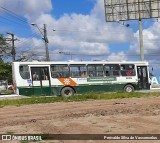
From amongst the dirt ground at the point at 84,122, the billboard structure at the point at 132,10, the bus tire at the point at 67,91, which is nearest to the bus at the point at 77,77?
the bus tire at the point at 67,91

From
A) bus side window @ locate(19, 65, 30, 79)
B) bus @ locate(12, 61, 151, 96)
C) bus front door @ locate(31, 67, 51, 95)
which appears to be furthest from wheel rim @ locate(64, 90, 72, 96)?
bus side window @ locate(19, 65, 30, 79)

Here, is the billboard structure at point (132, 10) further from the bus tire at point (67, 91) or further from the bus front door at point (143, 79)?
the bus tire at point (67, 91)

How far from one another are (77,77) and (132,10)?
18.9 m

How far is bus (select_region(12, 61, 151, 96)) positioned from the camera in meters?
28.7

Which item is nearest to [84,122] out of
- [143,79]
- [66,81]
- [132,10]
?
[66,81]

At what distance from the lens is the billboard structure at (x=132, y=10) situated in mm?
45719

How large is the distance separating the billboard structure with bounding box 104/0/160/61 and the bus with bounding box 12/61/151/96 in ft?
41.6

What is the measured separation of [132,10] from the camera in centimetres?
4659

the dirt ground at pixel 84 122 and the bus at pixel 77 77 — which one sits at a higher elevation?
the bus at pixel 77 77

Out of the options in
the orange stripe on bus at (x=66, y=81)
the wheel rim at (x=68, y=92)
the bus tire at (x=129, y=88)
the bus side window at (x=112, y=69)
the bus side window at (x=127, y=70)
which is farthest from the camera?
the bus tire at (x=129, y=88)

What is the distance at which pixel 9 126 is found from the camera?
12008 mm

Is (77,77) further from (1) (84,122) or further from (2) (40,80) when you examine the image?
(1) (84,122)

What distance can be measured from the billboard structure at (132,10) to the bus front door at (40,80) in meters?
18.7

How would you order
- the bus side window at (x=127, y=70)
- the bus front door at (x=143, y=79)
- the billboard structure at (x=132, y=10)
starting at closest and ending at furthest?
the bus side window at (x=127, y=70) < the bus front door at (x=143, y=79) < the billboard structure at (x=132, y=10)
